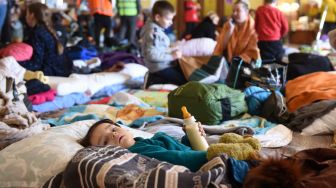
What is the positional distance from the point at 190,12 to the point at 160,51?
10.6 ft

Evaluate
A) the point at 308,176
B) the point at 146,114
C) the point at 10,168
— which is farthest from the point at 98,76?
the point at 308,176

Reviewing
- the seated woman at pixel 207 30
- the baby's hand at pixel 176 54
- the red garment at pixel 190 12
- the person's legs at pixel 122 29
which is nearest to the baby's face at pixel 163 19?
the baby's hand at pixel 176 54

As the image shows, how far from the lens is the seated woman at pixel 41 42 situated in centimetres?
332

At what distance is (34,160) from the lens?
1475mm

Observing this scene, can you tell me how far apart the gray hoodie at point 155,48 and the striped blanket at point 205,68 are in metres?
0.13

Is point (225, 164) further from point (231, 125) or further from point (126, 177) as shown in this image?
point (231, 125)

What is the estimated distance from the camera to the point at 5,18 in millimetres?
5016

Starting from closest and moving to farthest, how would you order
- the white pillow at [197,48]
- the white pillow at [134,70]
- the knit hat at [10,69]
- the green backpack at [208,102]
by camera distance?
1. the knit hat at [10,69]
2. the green backpack at [208,102]
3. the white pillow at [134,70]
4. the white pillow at [197,48]

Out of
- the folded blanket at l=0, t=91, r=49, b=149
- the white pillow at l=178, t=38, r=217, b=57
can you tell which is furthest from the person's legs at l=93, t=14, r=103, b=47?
the folded blanket at l=0, t=91, r=49, b=149

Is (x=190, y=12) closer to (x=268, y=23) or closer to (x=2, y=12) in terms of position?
(x=268, y=23)

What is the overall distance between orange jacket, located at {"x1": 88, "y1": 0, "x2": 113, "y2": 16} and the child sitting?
6.49 ft

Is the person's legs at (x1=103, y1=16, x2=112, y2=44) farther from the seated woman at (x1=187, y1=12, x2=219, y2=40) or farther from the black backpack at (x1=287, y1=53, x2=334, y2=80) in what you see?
the black backpack at (x1=287, y1=53, x2=334, y2=80)

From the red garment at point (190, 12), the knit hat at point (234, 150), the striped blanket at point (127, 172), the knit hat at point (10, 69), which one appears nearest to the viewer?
the striped blanket at point (127, 172)

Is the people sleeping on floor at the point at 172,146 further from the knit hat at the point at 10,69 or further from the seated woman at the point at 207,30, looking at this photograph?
the seated woman at the point at 207,30
